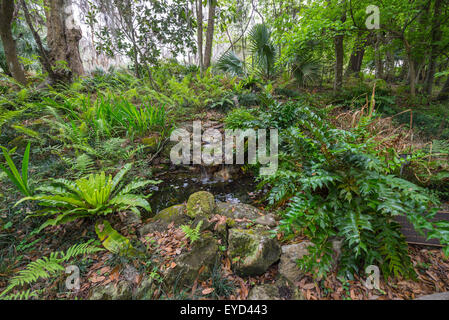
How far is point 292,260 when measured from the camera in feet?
4.52

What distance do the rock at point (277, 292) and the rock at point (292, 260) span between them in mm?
53

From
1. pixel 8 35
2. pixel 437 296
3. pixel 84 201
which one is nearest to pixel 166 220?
pixel 84 201

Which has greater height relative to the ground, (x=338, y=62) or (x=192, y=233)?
(x=338, y=62)

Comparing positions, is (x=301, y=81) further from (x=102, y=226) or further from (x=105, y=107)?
(x=102, y=226)

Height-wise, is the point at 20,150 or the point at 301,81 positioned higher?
the point at 301,81

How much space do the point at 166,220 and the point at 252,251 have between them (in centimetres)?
95

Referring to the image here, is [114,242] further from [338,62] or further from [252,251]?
[338,62]

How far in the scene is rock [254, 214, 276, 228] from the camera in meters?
1.68

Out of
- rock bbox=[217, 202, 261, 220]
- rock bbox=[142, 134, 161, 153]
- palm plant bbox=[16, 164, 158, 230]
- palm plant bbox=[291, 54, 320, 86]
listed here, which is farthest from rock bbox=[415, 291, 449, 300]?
palm plant bbox=[291, 54, 320, 86]

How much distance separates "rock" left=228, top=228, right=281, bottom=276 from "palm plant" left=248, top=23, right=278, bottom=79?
5.27m

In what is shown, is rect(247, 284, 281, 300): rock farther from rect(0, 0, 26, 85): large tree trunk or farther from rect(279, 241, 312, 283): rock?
rect(0, 0, 26, 85): large tree trunk
